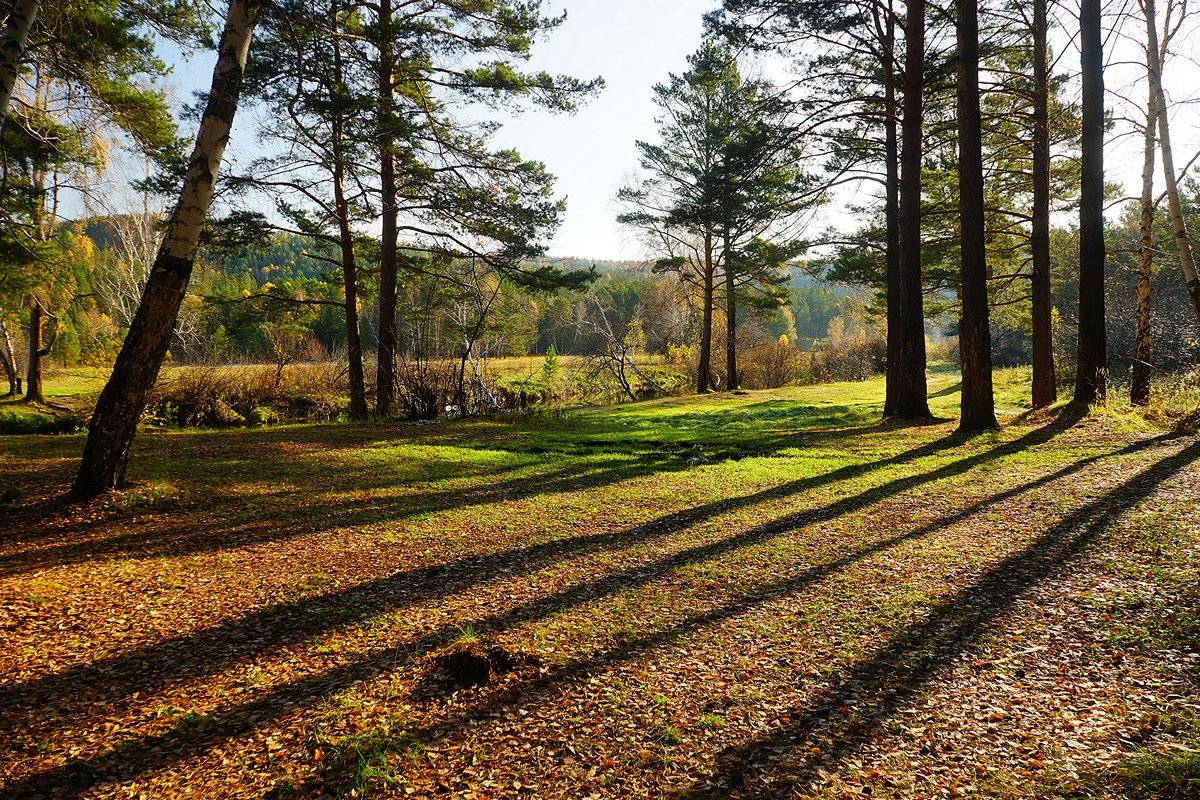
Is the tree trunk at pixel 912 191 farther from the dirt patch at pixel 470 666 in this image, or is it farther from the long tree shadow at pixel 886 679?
the dirt patch at pixel 470 666

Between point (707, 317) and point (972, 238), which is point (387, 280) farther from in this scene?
point (707, 317)

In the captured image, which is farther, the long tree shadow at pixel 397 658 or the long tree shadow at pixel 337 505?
the long tree shadow at pixel 337 505

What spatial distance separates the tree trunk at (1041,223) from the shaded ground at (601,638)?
251 inches

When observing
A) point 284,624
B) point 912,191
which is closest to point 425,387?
point 284,624

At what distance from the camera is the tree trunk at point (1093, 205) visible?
405 inches

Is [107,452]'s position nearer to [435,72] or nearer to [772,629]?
[772,629]

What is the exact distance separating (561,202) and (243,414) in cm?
934

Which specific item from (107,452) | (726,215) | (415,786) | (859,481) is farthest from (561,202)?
(415,786)

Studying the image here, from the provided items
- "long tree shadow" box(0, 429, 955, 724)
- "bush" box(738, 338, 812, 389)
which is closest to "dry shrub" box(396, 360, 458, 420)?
"long tree shadow" box(0, 429, 955, 724)

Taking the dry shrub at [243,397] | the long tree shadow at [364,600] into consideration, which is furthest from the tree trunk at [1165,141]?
the dry shrub at [243,397]

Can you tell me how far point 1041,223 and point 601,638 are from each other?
1371 cm

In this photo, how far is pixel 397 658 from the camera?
3000mm

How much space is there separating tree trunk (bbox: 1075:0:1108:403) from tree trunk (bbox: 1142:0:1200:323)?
109cm

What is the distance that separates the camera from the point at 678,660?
9.95 feet
